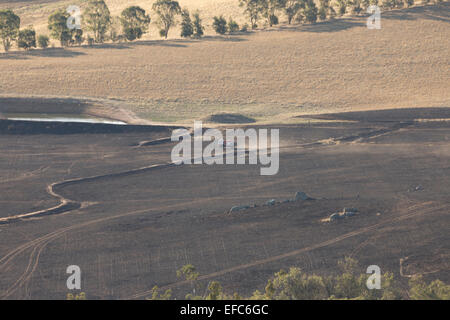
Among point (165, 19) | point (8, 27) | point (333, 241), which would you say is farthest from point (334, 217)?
point (8, 27)

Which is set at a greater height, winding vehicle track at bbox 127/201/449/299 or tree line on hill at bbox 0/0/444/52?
tree line on hill at bbox 0/0/444/52

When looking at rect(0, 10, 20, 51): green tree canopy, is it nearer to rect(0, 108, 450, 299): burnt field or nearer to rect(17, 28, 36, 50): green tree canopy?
rect(17, 28, 36, 50): green tree canopy

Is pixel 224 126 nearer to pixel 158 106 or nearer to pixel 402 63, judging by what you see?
pixel 158 106

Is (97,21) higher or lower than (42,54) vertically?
higher

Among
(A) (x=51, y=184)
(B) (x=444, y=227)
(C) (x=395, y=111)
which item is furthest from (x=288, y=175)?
(C) (x=395, y=111)

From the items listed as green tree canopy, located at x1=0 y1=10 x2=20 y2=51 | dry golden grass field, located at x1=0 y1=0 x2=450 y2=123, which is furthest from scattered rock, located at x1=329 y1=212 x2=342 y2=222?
green tree canopy, located at x1=0 y1=10 x2=20 y2=51

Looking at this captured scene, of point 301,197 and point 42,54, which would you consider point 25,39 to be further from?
point 301,197
